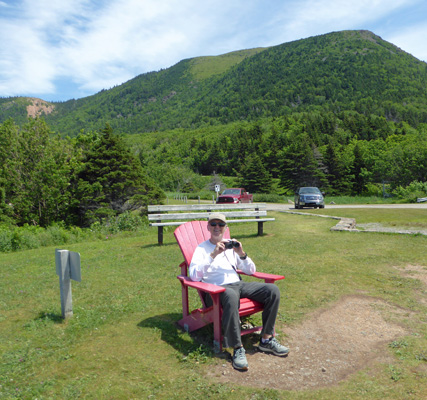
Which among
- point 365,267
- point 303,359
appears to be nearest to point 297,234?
point 365,267

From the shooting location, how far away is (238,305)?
397cm

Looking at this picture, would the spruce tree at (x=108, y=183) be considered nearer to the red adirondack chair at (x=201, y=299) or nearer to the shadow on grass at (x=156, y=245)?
the shadow on grass at (x=156, y=245)

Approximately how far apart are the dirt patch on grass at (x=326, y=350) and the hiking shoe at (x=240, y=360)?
0.17ft

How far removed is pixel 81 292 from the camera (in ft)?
20.6

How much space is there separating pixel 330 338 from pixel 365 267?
140 inches

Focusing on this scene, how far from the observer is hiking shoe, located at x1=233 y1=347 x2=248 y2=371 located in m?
3.56

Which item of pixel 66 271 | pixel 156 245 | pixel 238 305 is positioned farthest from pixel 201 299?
pixel 156 245

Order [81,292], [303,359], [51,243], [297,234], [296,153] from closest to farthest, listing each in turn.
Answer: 1. [303,359]
2. [81,292]
3. [297,234]
4. [51,243]
5. [296,153]

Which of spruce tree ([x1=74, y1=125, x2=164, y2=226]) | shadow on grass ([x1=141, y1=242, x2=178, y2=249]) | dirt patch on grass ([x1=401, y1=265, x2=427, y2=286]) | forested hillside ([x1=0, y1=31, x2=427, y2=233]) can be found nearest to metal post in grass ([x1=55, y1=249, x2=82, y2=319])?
shadow on grass ([x1=141, y1=242, x2=178, y2=249])

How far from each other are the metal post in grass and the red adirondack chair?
4.57ft

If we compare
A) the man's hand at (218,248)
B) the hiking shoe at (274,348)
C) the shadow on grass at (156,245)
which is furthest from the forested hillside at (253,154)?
A: the hiking shoe at (274,348)

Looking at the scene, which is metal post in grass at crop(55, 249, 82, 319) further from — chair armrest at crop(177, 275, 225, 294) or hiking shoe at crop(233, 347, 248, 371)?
hiking shoe at crop(233, 347, 248, 371)

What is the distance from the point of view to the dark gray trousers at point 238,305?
379 centimetres

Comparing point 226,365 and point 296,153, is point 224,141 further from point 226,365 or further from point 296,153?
point 226,365
